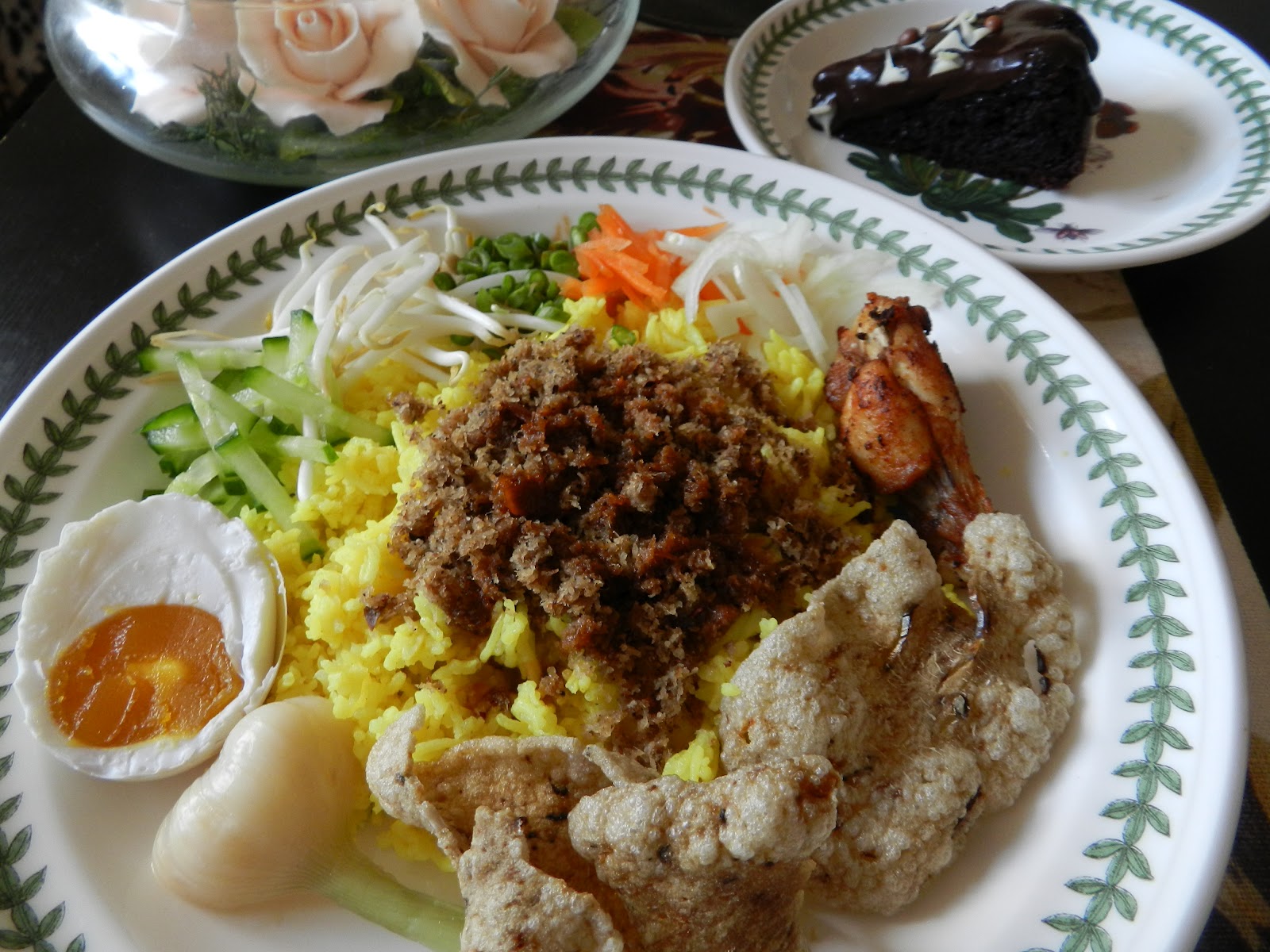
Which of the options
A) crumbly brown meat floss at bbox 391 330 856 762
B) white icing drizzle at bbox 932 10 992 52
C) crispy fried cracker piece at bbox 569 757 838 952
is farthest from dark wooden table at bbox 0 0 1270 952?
crispy fried cracker piece at bbox 569 757 838 952

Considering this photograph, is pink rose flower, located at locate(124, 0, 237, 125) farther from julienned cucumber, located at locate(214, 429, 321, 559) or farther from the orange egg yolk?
the orange egg yolk

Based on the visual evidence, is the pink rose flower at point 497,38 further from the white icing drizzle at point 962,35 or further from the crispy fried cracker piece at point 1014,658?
the crispy fried cracker piece at point 1014,658

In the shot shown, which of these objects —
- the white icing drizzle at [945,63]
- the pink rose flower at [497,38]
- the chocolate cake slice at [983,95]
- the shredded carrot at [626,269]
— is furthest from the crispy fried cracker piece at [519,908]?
the white icing drizzle at [945,63]

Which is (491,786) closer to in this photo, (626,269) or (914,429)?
(914,429)

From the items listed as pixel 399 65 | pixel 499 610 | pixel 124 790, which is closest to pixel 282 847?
pixel 124 790

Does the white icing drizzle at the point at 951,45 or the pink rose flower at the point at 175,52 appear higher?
the pink rose flower at the point at 175,52

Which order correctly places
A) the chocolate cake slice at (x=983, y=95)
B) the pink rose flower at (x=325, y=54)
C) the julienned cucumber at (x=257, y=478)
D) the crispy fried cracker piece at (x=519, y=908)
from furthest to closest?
the chocolate cake slice at (x=983, y=95), the pink rose flower at (x=325, y=54), the julienned cucumber at (x=257, y=478), the crispy fried cracker piece at (x=519, y=908)

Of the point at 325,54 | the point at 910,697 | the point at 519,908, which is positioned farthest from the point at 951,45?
the point at 519,908
